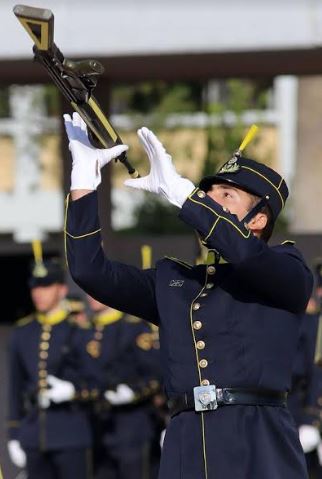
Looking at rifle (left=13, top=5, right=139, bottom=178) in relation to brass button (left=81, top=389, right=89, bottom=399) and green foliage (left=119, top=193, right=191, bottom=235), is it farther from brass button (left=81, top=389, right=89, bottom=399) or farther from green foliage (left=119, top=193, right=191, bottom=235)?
green foliage (left=119, top=193, right=191, bottom=235)

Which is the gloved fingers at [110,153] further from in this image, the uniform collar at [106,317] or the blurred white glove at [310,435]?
the uniform collar at [106,317]

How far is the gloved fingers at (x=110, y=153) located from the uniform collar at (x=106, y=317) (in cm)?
568

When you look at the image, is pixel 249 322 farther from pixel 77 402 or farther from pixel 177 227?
pixel 177 227

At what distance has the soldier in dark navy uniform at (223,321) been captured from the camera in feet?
14.6

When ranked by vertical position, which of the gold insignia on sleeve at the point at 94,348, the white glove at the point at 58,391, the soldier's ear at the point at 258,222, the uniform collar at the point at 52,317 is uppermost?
the soldier's ear at the point at 258,222

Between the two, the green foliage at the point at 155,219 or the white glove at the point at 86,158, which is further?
the green foliage at the point at 155,219

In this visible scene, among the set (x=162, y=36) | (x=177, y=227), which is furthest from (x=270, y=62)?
(x=177, y=227)

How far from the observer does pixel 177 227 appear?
1691 cm

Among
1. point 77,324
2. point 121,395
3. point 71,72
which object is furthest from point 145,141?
point 121,395

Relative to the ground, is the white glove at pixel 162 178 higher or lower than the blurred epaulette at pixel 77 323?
higher

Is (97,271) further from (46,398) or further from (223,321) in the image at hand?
(46,398)

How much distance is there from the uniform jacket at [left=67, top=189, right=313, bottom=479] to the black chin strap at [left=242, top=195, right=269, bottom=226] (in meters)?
0.13

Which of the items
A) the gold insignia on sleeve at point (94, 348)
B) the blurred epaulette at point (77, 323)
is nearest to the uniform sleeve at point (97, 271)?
the blurred epaulette at point (77, 323)

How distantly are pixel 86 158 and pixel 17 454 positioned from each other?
5.17 metres
